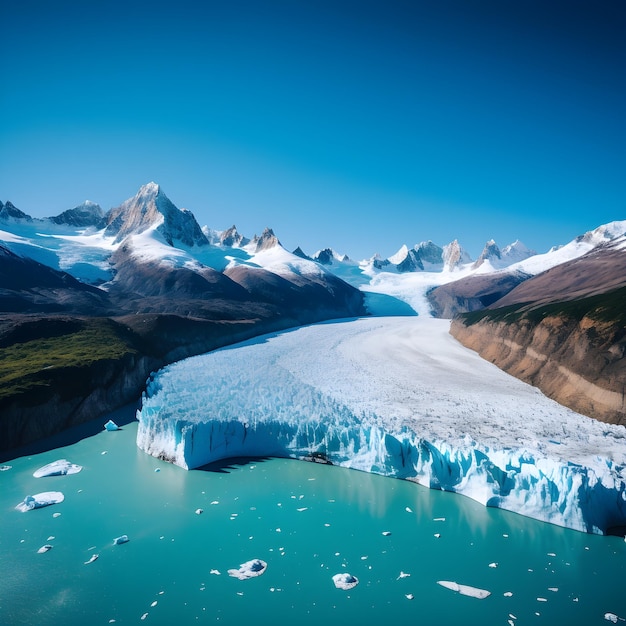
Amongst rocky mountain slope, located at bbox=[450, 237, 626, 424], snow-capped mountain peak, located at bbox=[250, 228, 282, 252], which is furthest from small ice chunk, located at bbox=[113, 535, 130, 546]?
snow-capped mountain peak, located at bbox=[250, 228, 282, 252]

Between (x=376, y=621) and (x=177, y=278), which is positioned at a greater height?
(x=177, y=278)

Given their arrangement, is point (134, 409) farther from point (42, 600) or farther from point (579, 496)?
point (579, 496)

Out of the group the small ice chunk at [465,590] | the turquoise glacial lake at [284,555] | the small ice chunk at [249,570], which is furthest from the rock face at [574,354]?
the small ice chunk at [249,570]

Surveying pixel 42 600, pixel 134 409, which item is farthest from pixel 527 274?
pixel 42 600

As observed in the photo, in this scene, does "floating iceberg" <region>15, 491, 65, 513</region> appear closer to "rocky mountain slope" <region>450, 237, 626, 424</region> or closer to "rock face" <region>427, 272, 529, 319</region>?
"rocky mountain slope" <region>450, 237, 626, 424</region>

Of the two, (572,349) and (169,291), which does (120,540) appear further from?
(169,291)

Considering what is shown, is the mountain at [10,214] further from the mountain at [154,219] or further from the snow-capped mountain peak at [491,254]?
the snow-capped mountain peak at [491,254]
